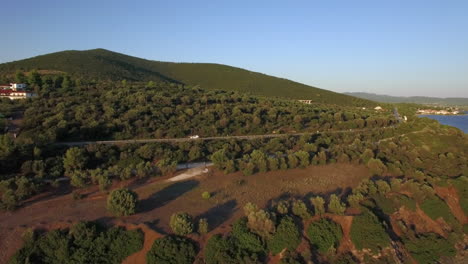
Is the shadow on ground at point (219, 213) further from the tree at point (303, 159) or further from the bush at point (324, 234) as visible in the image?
the tree at point (303, 159)

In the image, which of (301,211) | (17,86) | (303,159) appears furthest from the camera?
(17,86)

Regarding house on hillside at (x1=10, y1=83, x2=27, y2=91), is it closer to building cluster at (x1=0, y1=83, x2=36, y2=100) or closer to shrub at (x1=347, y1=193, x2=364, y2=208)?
building cluster at (x1=0, y1=83, x2=36, y2=100)

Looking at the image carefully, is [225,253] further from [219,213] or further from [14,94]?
[14,94]

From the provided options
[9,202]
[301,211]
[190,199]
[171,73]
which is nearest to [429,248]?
[301,211]

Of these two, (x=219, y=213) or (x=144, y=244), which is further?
(x=219, y=213)

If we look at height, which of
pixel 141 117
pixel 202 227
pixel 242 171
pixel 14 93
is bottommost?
pixel 202 227

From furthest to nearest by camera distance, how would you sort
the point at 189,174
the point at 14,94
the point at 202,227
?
the point at 14,94, the point at 189,174, the point at 202,227

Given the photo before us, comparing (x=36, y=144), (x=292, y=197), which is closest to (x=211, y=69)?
(x=36, y=144)

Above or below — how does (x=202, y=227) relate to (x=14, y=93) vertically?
A: below

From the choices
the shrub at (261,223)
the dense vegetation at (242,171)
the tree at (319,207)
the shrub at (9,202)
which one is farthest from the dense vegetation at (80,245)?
the tree at (319,207)
